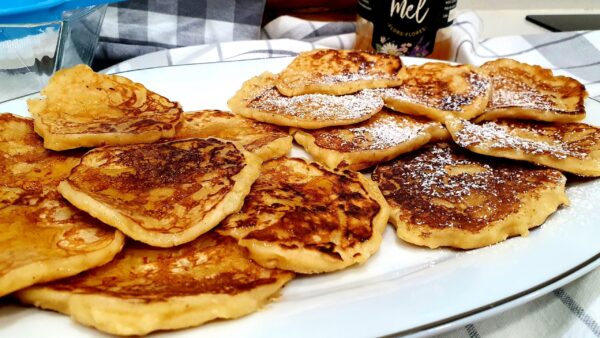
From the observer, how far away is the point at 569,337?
1.47m

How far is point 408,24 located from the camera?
2.64 meters

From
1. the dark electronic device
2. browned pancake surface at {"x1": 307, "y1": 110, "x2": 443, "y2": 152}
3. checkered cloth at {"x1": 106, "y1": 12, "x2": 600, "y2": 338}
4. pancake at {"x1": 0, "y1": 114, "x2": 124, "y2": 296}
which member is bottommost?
the dark electronic device

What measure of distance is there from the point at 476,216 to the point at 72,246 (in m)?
1.02

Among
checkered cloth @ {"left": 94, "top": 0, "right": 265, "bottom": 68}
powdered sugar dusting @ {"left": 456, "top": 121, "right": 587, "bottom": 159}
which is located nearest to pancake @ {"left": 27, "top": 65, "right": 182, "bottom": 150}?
powdered sugar dusting @ {"left": 456, "top": 121, "right": 587, "bottom": 159}

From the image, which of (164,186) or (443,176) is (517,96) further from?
(164,186)

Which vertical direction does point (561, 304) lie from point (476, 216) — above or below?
below

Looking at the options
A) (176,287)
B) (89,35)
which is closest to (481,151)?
(176,287)

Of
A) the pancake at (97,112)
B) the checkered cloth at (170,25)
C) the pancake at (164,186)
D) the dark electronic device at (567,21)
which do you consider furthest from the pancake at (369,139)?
the dark electronic device at (567,21)

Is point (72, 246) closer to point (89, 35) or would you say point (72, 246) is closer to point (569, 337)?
point (569, 337)

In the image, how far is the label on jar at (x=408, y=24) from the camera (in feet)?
8.50

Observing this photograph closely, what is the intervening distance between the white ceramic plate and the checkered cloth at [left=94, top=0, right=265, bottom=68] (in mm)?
2178

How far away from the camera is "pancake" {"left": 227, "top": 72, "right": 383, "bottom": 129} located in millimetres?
1912

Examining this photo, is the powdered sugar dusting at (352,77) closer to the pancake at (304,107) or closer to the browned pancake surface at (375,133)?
A: the pancake at (304,107)

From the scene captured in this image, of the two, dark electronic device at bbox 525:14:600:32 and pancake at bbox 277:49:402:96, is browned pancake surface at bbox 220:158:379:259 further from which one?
dark electronic device at bbox 525:14:600:32
